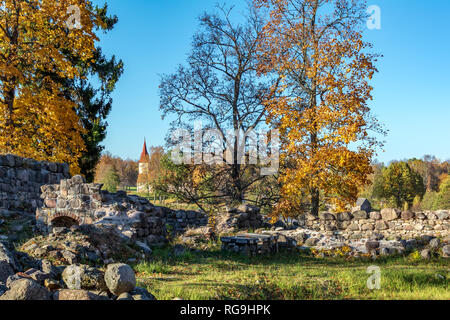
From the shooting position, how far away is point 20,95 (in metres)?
16.4

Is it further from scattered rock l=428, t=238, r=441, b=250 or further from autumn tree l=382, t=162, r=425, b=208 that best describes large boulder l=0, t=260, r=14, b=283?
autumn tree l=382, t=162, r=425, b=208

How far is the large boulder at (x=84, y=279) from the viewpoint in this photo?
4758mm

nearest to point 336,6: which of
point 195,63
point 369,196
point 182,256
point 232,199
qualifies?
point 195,63

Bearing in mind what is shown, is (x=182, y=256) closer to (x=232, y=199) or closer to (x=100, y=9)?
(x=232, y=199)

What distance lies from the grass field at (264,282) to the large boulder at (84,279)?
78 centimetres

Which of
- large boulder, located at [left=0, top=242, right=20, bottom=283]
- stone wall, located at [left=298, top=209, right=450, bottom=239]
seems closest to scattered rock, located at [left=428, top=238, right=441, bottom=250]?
stone wall, located at [left=298, top=209, right=450, bottom=239]

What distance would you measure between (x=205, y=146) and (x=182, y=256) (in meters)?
9.45

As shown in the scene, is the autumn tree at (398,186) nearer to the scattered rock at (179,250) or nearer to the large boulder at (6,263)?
the scattered rock at (179,250)

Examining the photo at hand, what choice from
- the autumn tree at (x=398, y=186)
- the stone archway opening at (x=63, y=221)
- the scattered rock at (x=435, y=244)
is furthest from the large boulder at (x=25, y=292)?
the autumn tree at (x=398, y=186)

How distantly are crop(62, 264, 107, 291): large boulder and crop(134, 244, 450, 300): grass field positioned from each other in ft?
2.56

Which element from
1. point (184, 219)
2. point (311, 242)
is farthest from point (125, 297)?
Result: point (184, 219)

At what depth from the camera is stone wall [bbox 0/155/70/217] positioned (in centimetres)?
1350

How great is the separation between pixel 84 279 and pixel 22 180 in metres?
10.9

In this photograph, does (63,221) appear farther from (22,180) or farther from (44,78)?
(44,78)
